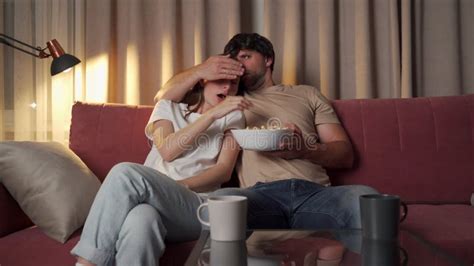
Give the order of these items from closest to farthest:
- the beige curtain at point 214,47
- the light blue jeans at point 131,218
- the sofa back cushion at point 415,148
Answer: the light blue jeans at point 131,218, the sofa back cushion at point 415,148, the beige curtain at point 214,47

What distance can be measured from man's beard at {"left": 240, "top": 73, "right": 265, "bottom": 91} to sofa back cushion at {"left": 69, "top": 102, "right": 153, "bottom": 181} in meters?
0.41

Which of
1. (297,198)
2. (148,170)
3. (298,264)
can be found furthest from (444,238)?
(148,170)

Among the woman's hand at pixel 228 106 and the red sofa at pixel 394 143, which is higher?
the woman's hand at pixel 228 106

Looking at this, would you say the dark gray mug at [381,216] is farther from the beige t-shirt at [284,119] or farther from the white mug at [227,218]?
the beige t-shirt at [284,119]

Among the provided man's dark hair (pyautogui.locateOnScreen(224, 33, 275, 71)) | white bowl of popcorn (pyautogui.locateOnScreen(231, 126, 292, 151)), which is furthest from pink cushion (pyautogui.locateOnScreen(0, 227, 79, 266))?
man's dark hair (pyautogui.locateOnScreen(224, 33, 275, 71))

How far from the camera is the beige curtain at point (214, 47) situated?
7.64 ft

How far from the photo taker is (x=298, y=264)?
36.7 inches

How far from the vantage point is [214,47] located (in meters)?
2.38

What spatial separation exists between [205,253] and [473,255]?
0.79 metres

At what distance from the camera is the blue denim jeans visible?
4.68ft

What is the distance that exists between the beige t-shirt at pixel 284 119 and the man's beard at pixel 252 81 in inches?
1.7

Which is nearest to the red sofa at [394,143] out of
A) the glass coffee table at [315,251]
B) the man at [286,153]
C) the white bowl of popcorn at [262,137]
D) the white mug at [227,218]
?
the man at [286,153]

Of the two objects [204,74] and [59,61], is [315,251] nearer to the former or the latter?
[204,74]

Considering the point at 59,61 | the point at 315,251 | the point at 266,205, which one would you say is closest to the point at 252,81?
the point at 266,205
